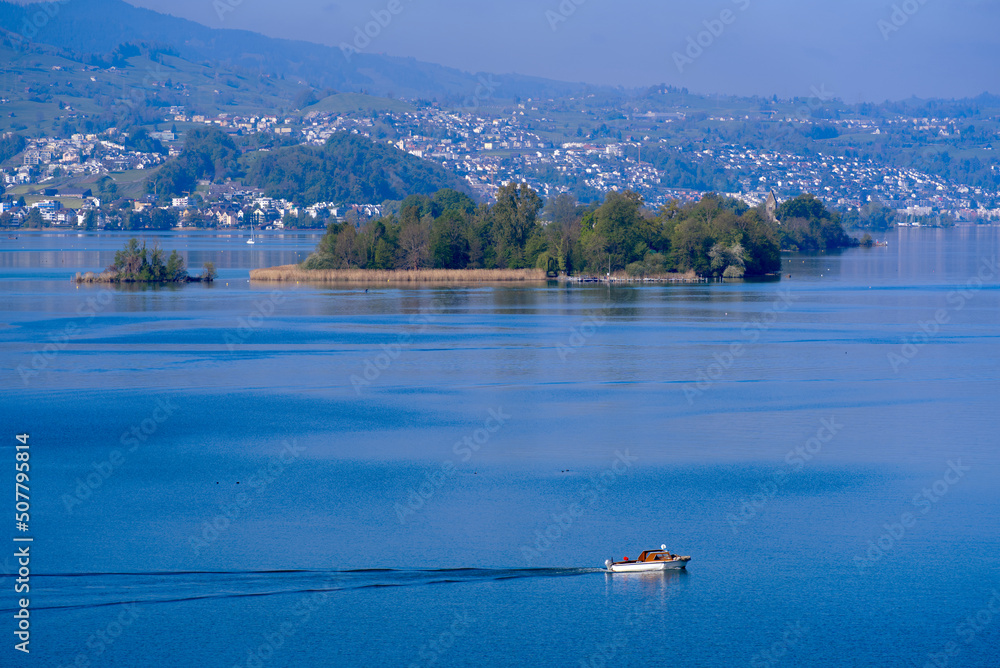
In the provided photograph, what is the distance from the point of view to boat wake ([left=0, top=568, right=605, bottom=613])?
1477 centimetres

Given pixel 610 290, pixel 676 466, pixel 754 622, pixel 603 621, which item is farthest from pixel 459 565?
pixel 610 290

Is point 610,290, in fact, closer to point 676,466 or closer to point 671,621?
point 676,466

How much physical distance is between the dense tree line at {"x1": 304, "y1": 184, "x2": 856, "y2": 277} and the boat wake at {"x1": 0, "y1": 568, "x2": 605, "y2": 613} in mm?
62520

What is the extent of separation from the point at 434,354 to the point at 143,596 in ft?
82.8
